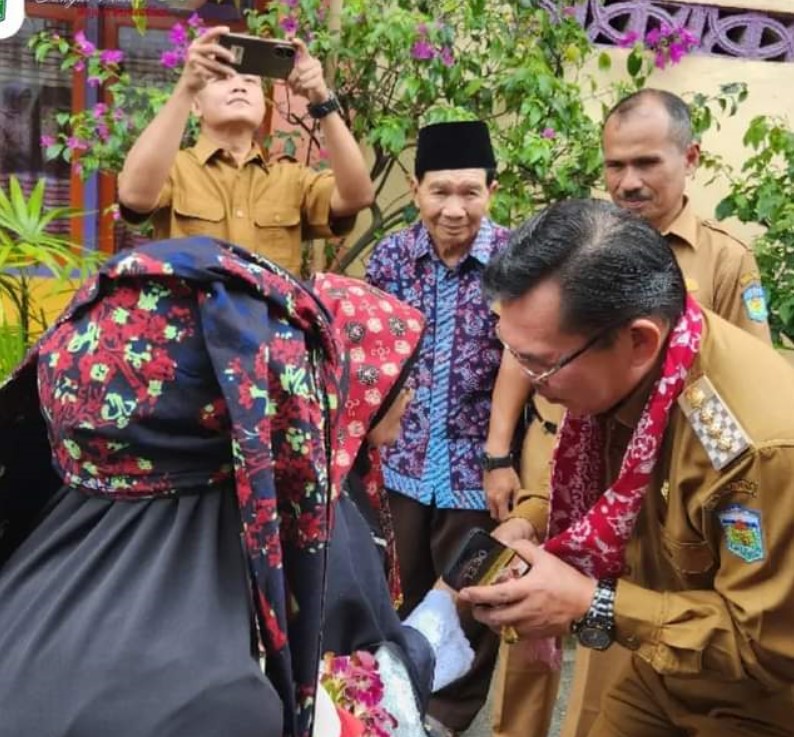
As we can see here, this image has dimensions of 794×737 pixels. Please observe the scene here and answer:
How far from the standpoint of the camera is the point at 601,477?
2.24 meters

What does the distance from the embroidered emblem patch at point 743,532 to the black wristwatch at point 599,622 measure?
0.23 metres

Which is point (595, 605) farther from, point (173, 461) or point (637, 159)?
point (637, 159)

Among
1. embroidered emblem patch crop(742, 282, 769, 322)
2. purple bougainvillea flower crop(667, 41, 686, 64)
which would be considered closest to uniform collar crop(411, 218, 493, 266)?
embroidered emblem patch crop(742, 282, 769, 322)

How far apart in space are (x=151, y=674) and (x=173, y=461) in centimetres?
27

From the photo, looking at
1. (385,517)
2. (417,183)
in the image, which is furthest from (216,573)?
(417,183)

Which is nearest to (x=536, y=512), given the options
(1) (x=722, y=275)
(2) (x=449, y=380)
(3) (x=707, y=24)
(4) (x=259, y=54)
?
(2) (x=449, y=380)

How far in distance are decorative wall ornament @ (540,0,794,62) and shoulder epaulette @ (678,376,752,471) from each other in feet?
11.5

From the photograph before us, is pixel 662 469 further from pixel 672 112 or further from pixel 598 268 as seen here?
pixel 672 112

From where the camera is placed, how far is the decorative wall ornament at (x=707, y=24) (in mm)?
5188

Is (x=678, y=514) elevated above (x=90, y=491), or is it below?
below

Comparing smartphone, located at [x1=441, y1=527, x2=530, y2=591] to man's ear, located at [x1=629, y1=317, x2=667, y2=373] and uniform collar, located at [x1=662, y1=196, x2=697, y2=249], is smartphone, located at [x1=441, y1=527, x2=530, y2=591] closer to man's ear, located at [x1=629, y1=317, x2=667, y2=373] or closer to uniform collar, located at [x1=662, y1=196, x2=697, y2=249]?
man's ear, located at [x1=629, y1=317, x2=667, y2=373]

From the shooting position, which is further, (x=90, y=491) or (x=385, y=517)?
(x=385, y=517)

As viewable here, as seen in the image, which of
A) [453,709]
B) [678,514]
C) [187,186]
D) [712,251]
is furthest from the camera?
[453,709]

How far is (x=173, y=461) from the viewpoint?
1423 mm
